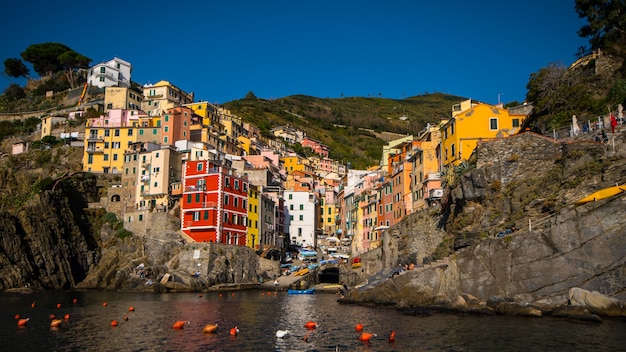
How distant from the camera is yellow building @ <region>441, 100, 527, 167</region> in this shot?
60656mm

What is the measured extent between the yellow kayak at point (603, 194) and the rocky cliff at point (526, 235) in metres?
0.72

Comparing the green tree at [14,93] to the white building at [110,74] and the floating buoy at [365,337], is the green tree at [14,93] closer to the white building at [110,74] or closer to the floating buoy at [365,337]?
the white building at [110,74]

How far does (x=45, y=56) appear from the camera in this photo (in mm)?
149375

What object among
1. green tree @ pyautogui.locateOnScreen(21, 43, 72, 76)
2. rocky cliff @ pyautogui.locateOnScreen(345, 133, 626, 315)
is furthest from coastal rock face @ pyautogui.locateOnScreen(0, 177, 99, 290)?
green tree @ pyautogui.locateOnScreen(21, 43, 72, 76)

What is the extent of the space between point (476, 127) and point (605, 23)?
20.5 m

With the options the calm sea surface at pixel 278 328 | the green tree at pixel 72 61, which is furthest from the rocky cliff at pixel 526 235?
the green tree at pixel 72 61

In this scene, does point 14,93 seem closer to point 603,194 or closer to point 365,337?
point 365,337

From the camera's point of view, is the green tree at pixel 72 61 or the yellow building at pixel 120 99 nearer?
the yellow building at pixel 120 99

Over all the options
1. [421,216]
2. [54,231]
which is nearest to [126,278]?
[54,231]

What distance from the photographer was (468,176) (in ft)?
173

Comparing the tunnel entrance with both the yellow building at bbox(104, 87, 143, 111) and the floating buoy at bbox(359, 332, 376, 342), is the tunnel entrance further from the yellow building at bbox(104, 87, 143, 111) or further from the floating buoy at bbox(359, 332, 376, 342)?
the yellow building at bbox(104, 87, 143, 111)

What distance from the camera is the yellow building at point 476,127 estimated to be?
60.7 meters

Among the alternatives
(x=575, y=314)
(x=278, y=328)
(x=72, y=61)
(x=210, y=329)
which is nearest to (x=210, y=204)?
(x=278, y=328)

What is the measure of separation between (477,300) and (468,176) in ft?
46.5
